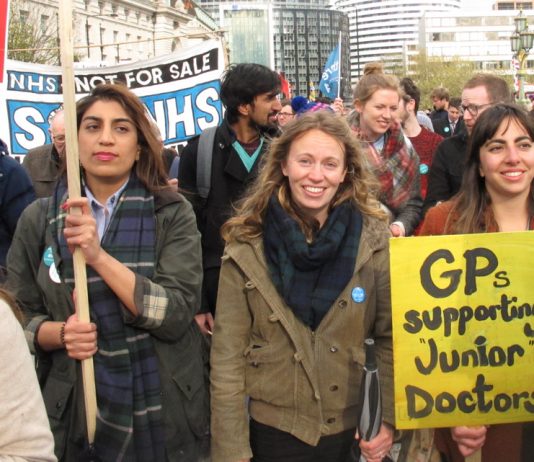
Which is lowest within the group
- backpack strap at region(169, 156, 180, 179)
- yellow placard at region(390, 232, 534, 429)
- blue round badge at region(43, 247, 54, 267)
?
yellow placard at region(390, 232, 534, 429)

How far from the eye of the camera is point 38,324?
228cm

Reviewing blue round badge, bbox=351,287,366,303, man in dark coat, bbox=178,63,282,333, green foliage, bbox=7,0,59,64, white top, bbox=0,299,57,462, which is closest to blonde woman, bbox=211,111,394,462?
blue round badge, bbox=351,287,366,303

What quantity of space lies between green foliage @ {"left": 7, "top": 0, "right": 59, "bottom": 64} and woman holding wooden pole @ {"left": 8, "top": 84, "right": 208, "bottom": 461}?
15.9m

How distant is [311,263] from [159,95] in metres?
4.32

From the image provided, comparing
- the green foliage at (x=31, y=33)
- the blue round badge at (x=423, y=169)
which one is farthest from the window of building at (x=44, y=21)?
the blue round badge at (x=423, y=169)

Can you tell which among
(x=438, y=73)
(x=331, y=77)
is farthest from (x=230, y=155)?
(x=438, y=73)

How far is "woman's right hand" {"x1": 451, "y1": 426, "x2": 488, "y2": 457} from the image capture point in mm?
2240

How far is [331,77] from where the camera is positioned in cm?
→ 1376

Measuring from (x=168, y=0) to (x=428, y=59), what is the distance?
28937mm

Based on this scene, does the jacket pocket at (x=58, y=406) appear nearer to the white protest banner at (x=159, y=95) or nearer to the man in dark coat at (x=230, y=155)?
the man in dark coat at (x=230, y=155)

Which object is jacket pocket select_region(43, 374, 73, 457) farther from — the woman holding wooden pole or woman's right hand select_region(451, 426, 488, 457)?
woman's right hand select_region(451, 426, 488, 457)

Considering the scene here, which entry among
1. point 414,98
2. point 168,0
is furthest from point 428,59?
point 414,98

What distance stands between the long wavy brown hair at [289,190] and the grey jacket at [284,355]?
3.7 inches

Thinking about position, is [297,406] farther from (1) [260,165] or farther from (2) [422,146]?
(2) [422,146]
